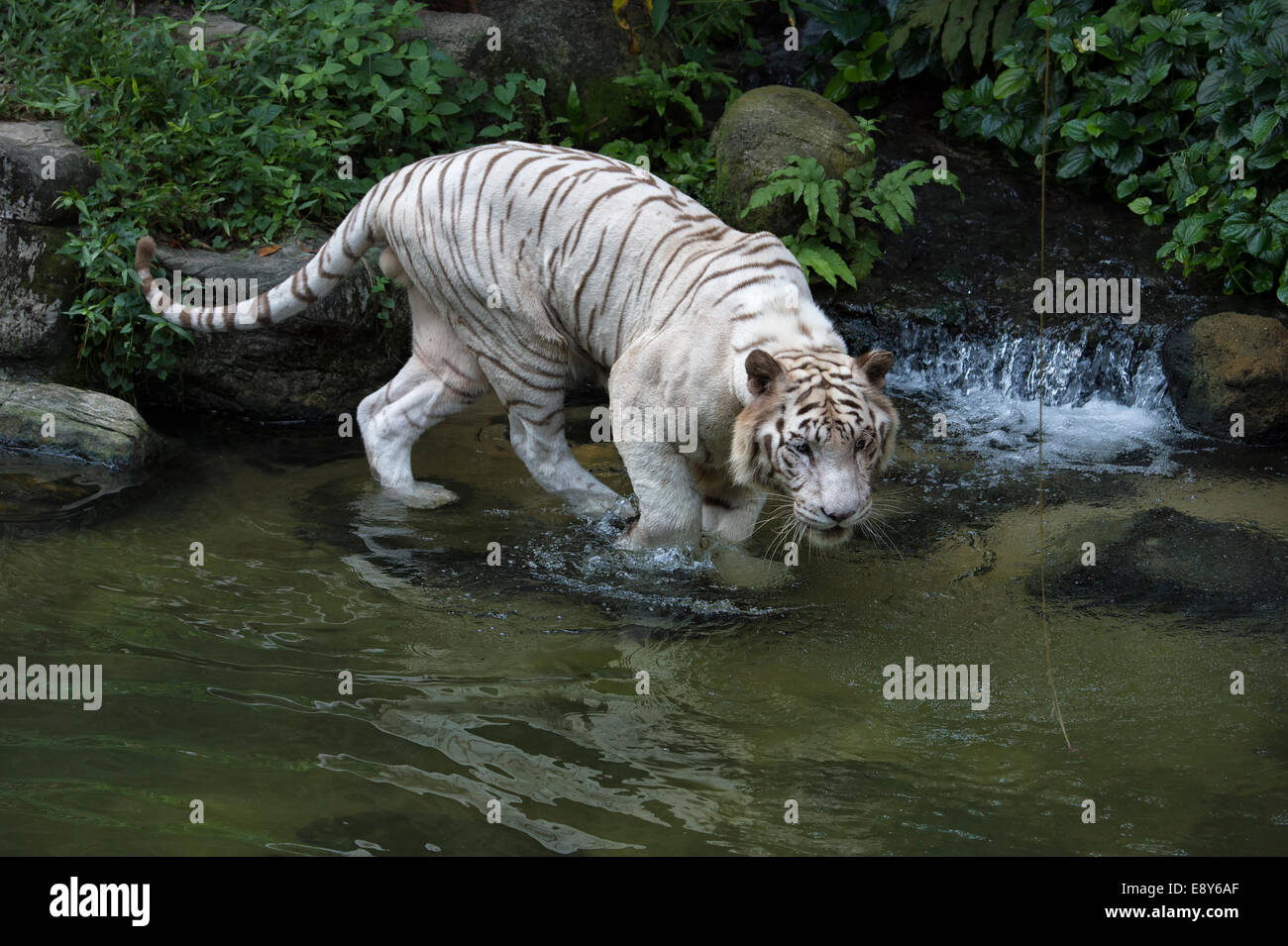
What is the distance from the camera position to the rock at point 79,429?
5.05m

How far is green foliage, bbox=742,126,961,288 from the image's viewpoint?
630 centimetres

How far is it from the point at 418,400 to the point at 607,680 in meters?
1.71

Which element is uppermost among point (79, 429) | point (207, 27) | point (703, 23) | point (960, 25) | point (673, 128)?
point (703, 23)

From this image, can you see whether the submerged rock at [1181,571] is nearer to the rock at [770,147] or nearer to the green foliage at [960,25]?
the rock at [770,147]

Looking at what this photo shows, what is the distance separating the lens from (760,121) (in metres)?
6.70

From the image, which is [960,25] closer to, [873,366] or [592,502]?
[592,502]

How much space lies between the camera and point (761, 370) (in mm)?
3498

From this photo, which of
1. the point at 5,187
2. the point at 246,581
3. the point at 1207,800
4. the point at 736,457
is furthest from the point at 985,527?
the point at 5,187

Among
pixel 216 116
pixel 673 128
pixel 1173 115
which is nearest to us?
pixel 216 116

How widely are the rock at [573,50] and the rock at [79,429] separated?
10.2 ft

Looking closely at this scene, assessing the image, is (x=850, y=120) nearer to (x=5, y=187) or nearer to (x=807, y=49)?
(x=807, y=49)

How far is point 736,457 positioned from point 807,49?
17.4ft

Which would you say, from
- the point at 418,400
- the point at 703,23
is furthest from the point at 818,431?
the point at 703,23

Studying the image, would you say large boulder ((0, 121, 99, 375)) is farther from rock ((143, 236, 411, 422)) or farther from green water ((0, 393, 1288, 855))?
green water ((0, 393, 1288, 855))
